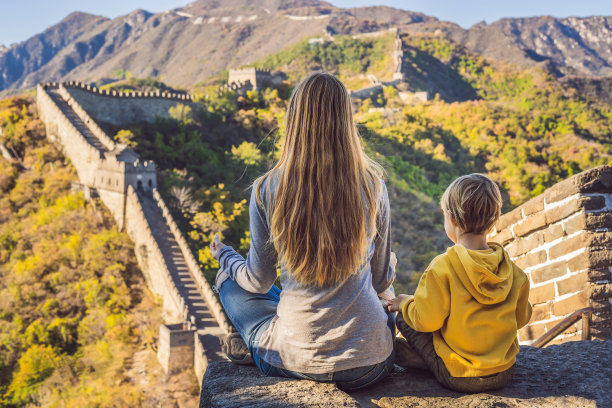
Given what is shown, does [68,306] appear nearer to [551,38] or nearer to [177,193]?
[177,193]

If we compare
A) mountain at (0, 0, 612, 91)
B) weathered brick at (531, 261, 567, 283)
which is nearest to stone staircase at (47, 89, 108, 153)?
weathered brick at (531, 261, 567, 283)

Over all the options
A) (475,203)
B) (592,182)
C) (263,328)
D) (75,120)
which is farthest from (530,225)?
(75,120)

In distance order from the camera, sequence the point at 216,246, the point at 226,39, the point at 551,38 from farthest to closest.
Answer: the point at 551,38, the point at 226,39, the point at 216,246

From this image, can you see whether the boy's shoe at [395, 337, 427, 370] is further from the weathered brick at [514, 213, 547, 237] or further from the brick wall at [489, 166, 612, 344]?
the weathered brick at [514, 213, 547, 237]

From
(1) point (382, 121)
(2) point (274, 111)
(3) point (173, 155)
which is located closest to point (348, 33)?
(1) point (382, 121)

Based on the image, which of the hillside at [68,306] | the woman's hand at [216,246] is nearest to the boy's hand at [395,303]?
the woman's hand at [216,246]

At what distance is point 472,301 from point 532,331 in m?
1.60

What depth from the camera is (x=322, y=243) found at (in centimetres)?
205

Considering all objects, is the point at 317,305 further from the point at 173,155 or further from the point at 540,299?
the point at 173,155

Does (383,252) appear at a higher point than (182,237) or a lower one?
higher

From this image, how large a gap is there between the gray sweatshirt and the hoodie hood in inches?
14.7

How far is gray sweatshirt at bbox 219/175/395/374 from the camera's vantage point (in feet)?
6.98

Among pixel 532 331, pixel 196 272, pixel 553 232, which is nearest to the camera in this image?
pixel 553 232

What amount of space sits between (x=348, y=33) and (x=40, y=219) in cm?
5473
